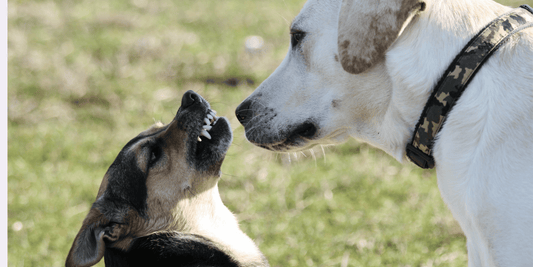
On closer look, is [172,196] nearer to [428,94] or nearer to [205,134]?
[205,134]

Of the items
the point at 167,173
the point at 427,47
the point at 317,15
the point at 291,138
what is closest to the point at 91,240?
the point at 167,173

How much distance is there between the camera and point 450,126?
2090 mm

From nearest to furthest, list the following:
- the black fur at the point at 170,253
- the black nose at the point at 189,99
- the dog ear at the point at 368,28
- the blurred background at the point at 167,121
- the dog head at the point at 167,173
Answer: the dog ear at the point at 368,28 < the black fur at the point at 170,253 < the dog head at the point at 167,173 < the black nose at the point at 189,99 < the blurred background at the point at 167,121

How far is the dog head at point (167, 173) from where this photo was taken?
127 inches

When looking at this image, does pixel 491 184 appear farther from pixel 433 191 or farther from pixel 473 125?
pixel 433 191

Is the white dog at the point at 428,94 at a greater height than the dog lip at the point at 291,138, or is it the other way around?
the white dog at the point at 428,94

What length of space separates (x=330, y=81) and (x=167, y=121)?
12.7 ft

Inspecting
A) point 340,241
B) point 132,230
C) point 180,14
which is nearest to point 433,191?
point 340,241

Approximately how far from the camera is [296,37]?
2.71 metres

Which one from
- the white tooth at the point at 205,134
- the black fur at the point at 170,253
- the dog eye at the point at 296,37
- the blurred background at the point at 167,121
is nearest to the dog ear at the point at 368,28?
the dog eye at the point at 296,37

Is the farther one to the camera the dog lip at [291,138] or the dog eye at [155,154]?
the dog eye at [155,154]

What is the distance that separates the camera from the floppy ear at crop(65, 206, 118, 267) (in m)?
2.56

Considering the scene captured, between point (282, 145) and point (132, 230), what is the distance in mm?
1309

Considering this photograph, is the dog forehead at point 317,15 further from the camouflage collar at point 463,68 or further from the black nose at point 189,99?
the black nose at point 189,99
